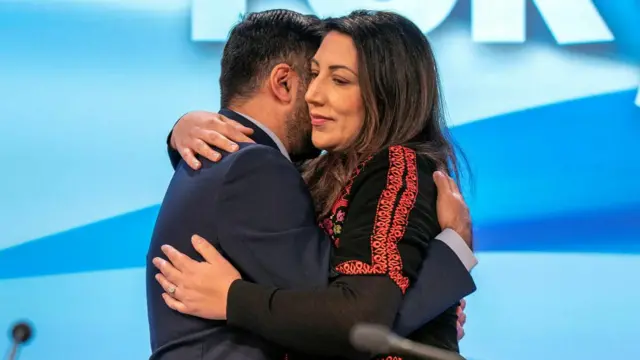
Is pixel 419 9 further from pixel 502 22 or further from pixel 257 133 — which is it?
pixel 257 133

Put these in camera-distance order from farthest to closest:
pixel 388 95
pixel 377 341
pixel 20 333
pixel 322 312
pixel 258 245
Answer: pixel 20 333 → pixel 388 95 → pixel 258 245 → pixel 322 312 → pixel 377 341

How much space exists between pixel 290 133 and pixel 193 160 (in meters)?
0.27

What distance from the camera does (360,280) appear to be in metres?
1.73

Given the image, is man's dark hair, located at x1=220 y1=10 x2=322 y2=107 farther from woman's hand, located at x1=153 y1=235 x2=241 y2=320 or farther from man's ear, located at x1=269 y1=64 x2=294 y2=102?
woman's hand, located at x1=153 y1=235 x2=241 y2=320

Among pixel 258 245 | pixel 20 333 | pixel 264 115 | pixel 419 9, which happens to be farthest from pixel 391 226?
pixel 419 9

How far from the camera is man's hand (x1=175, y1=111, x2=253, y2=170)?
1.95 metres

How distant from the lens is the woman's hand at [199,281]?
1829 mm

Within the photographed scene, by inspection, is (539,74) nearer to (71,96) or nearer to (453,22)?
(453,22)

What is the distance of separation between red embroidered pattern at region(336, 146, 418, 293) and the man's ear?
1.29 ft

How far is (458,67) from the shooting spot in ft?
10.4

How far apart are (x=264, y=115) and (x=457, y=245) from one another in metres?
0.53

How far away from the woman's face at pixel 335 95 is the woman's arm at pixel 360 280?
0.17 meters

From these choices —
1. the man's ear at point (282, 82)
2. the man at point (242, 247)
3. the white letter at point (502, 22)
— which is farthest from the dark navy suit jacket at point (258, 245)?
the white letter at point (502, 22)

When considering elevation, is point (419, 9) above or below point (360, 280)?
above
